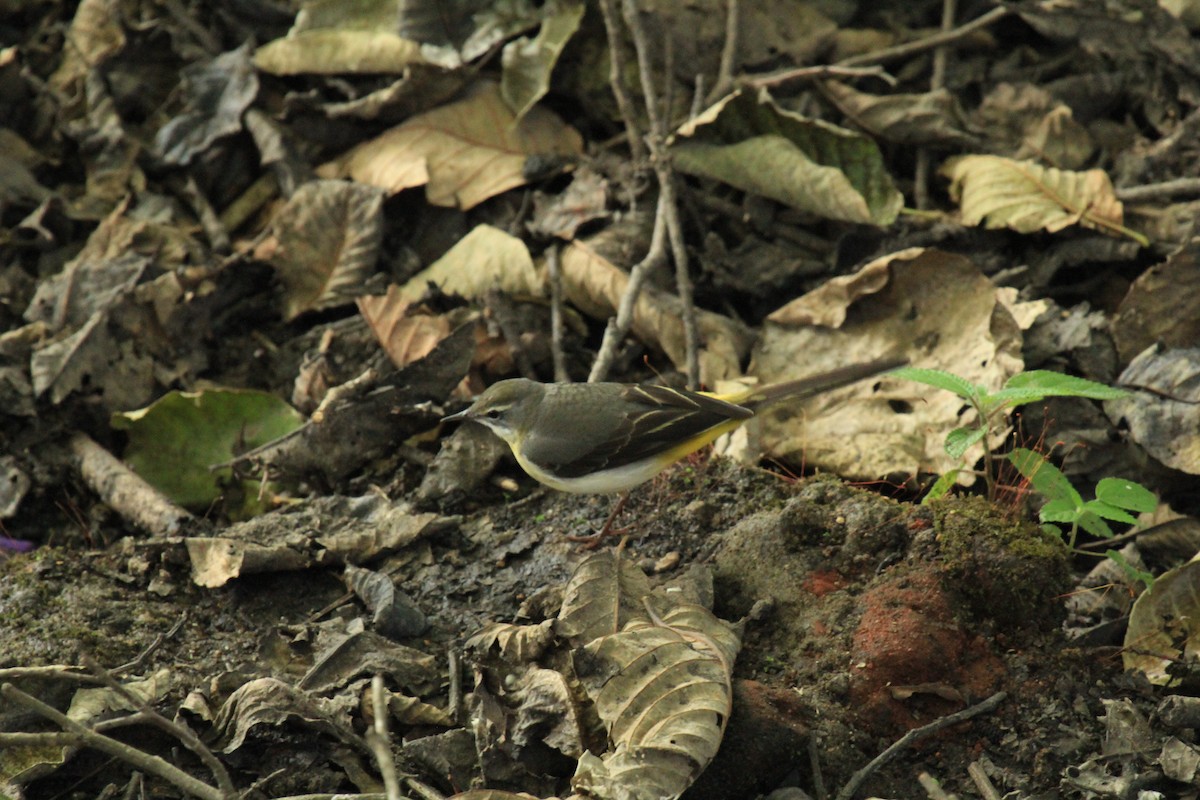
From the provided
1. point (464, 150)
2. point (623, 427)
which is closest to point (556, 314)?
point (623, 427)

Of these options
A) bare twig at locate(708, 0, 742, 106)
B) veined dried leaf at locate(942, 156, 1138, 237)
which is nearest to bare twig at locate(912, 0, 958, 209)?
veined dried leaf at locate(942, 156, 1138, 237)

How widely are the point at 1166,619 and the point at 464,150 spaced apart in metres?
4.28

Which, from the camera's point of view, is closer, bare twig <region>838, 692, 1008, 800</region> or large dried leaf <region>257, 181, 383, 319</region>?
bare twig <region>838, 692, 1008, 800</region>

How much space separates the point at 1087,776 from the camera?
3.41m

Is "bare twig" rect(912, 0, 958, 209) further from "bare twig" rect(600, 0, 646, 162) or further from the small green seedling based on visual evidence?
the small green seedling

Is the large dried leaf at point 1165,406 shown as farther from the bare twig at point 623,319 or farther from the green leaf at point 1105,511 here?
the bare twig at point 623,319

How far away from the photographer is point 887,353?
5340mm

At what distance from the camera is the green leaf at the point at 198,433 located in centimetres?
554

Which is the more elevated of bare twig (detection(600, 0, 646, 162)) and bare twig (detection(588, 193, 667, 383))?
bare twig (detection(600, 0, 646, 162))

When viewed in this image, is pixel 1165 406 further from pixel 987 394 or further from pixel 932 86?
pixel 932 86

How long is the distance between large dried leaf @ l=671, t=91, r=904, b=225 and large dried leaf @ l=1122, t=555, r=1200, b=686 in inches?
92.2

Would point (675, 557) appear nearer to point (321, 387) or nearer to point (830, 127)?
point (321, 387)

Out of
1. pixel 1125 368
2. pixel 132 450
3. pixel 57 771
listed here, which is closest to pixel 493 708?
pixel 57 771

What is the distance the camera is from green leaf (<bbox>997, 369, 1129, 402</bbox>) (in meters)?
3.88
